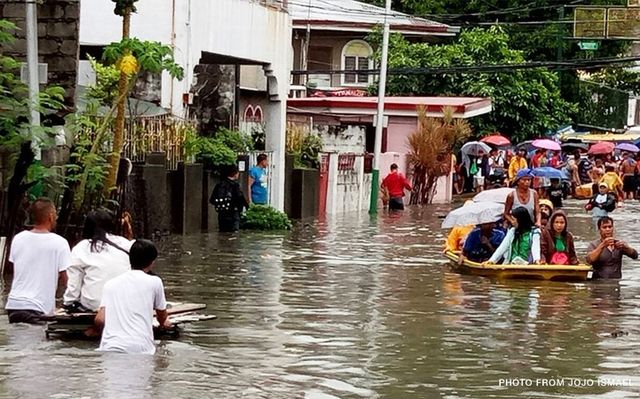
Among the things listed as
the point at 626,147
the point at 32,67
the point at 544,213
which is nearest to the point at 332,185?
the point at 544,213

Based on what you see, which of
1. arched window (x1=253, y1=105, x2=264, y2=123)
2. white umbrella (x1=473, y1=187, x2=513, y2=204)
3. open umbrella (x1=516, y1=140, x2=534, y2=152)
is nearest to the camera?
white umbrella (x1=473, y1=187, x2=513, y2=204)

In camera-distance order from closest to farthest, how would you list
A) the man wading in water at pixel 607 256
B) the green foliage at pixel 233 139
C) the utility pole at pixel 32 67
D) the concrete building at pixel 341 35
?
the utility pole at pixel 32 67
the man wading in water at pixel 607 256
the green foliage at pixel 233 139
the concrete building at pixel 341 35

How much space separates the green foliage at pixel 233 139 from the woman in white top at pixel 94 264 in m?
18.1

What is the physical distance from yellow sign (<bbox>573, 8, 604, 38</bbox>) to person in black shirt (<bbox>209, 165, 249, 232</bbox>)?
2700 cm

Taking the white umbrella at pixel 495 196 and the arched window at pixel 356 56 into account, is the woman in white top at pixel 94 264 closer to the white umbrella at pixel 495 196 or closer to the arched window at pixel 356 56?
the white umbrella at pixel 495 196

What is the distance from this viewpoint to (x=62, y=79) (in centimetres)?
2327

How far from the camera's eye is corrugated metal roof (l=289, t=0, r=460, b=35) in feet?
195

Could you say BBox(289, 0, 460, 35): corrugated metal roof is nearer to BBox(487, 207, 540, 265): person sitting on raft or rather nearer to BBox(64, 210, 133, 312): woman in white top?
BBox(487, 207, 540, 265): person sitting on raft

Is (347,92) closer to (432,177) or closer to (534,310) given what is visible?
(432,177)

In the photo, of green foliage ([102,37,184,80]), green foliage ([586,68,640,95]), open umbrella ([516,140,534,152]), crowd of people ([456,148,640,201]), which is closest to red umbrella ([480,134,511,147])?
crowd of people ([456,148,640,201])

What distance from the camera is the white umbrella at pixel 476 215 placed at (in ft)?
71.4

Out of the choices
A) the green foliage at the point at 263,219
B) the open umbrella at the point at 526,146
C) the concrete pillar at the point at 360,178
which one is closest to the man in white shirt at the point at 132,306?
the green foliage at the point at 263,219

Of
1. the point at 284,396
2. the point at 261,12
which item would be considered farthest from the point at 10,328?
the point at 261,12

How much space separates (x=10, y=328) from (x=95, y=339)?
1269mm
